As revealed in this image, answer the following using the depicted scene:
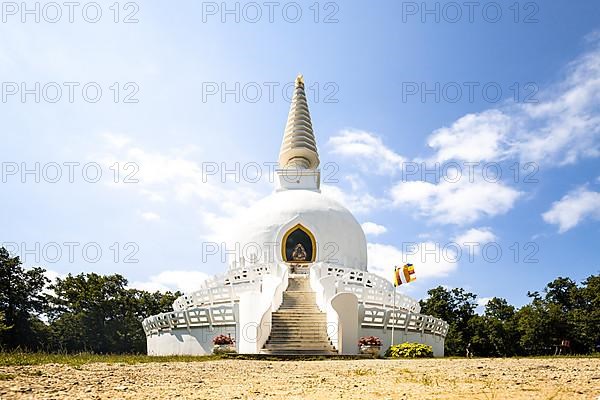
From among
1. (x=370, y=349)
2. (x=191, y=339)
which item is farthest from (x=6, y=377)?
(x=191, y=339)

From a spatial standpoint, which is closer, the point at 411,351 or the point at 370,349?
the point at 370,349

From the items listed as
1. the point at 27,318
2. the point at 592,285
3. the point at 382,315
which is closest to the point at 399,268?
the point at 382,315

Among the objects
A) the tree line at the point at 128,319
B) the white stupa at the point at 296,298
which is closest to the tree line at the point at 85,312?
the tree line at the point at 128,319

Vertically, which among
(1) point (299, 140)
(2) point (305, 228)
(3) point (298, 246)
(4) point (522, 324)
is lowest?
(4) point (522, 324)

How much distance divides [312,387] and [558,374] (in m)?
5.37

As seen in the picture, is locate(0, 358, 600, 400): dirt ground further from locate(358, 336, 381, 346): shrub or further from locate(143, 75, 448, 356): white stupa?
locate(143, 75, 448, 356): white stupa

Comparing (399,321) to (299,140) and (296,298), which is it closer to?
(296,298)

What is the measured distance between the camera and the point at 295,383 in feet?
32.3

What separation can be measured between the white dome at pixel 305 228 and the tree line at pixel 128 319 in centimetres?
1462

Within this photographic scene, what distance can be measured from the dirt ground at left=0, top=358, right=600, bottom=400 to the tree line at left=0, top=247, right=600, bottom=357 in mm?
32902

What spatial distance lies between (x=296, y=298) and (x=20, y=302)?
1037 inches

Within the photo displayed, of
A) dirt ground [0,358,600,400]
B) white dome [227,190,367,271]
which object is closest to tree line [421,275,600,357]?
white dome [227,190,367,271]

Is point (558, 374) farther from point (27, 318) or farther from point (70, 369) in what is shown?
point (27, 318)

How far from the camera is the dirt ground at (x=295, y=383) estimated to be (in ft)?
26.2
